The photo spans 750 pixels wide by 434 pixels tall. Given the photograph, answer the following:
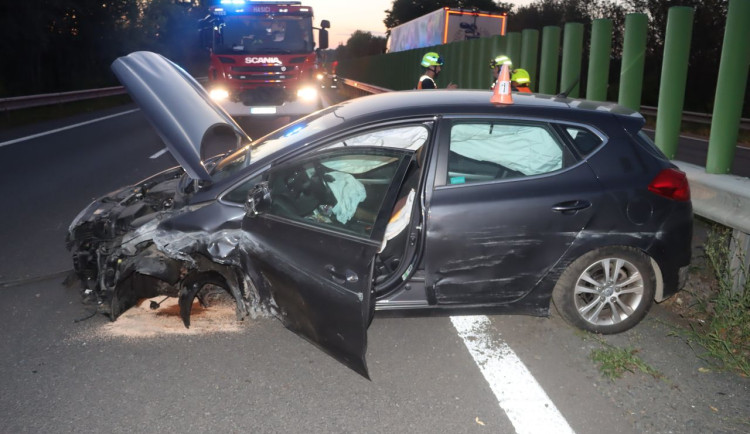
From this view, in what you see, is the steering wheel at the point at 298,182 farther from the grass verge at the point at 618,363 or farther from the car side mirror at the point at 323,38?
the car side mirror at the point at 323,38

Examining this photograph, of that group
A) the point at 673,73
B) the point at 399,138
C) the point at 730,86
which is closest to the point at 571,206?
the point at 399,138

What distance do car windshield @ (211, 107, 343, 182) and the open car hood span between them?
0.55ft

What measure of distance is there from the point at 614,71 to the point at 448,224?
30.0 meters

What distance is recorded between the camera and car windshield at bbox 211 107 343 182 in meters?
4.42

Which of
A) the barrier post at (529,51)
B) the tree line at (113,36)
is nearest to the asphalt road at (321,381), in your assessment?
the barrier post at (529,51)

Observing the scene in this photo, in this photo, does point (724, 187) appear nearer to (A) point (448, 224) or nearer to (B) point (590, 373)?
(B) point (590, 373)

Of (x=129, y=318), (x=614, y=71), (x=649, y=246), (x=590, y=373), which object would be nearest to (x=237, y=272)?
(x=129, y=318)

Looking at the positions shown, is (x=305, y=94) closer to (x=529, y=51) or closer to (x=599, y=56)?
(x=529, y=51)

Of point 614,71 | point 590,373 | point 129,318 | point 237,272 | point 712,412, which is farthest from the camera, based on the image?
point 614,71

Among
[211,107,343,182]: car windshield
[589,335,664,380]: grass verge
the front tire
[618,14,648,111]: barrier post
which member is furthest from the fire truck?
[589,335,664,380]: grass verge

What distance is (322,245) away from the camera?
364 cm

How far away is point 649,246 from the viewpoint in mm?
4211

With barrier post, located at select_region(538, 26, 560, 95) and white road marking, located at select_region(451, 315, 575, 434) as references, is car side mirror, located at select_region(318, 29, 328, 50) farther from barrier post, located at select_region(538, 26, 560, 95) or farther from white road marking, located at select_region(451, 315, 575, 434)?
white road marking, located at select_region(451, 315, 575, 434)

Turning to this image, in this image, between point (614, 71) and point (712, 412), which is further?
point (614, 71)
